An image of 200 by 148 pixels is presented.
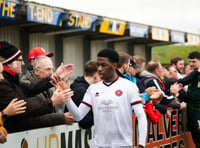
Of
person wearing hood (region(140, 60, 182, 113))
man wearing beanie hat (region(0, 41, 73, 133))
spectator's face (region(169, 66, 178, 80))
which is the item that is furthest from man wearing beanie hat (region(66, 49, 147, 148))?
spectator's face (region(169, 66, 178, 80))

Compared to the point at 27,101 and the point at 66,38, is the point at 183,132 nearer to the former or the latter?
the point at 27,101

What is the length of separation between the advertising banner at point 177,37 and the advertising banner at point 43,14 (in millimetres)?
9891

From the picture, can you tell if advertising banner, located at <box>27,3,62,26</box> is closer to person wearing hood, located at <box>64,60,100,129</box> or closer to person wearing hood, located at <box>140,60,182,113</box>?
person wearing hood, located at <box>140,60,182,113</box>

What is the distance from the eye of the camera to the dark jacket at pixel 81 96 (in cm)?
555

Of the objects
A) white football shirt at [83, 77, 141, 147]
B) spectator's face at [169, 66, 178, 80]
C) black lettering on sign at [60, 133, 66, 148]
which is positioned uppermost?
spectator's face at [169, 66, 178, 80]

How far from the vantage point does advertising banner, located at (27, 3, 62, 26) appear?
1399 cm

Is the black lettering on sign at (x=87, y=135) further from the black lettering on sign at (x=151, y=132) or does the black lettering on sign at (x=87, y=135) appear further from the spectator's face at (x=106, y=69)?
the black lettering on sign at (x=151, y=132)

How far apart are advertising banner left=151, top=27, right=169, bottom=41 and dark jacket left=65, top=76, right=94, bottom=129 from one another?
15.7m

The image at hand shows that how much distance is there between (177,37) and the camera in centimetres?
2430

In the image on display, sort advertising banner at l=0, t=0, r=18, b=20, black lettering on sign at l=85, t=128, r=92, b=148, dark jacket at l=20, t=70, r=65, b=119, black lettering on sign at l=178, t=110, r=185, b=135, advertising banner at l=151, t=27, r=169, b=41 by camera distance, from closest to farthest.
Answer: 1. dark jacket at l=20, t=70, r=65, b=119
2. black lettering on sign at l=85, t=128, r=92, b=148
3. black lettering on sign at l=178, t=110, r=185, b=135
4. advertising banner at l=0, t=0, r=18, b=20
5. advertising banner at l=151, t=27, r=169, b=41

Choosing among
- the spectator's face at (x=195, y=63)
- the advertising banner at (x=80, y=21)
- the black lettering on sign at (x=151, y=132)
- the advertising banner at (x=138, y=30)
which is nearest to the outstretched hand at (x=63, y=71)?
the black lettering on sign at (x=151, y=132)

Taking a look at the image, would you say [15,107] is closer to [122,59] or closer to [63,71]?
[63,71]

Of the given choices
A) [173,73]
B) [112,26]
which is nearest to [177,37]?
[112,26]

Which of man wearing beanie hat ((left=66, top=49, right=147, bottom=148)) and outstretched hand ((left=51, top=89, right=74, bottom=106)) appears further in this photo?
outstretched hand ((left=51, top=89, right=74, bottom=106))
